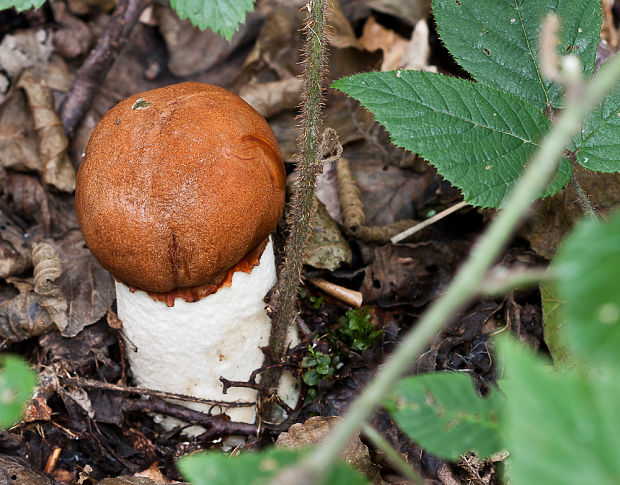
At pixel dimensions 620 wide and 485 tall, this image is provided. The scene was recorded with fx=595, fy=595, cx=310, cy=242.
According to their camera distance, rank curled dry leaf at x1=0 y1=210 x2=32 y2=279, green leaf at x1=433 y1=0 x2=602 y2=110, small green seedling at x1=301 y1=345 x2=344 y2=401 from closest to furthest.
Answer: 1. green leaf at x1=433 y1=0 x2=602 y2=110
2. small green seedling at x1=301 y1=345 x2=344 y2=401
3. curled dry leaf at x1=0 y1=210 x2=32 y2=279

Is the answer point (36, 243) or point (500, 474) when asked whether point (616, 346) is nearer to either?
point (500, 474)

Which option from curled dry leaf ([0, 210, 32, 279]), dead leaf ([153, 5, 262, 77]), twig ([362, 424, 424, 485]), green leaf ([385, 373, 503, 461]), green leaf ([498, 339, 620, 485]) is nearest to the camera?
green leaf ([498, 339, 620, 485])

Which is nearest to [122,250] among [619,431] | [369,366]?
[369,366]

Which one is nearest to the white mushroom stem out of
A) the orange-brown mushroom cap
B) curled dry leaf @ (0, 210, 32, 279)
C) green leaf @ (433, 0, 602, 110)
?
the orange-brown mushroom cap

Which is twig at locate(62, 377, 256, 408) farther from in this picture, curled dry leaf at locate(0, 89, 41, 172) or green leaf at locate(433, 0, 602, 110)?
green leaf at locate(433, 0, 602, 110)

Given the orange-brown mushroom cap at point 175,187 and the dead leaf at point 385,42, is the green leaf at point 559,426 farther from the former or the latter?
the dead leaf at point 385,42

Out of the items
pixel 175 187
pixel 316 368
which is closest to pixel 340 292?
pixel 316 368
